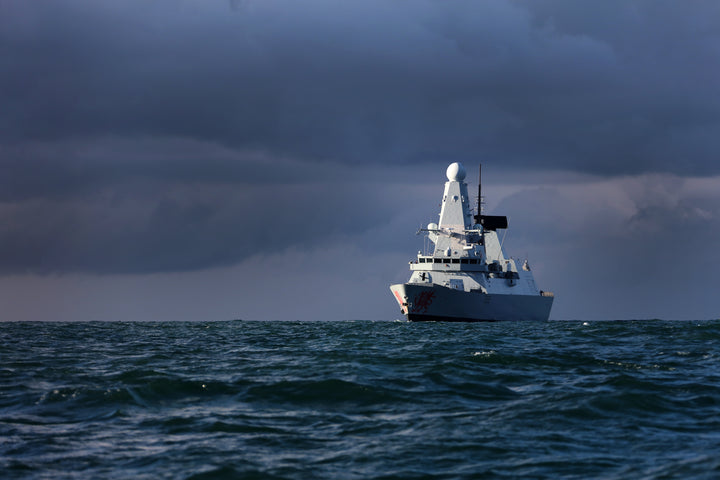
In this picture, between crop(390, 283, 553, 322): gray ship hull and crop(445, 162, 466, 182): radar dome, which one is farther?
crop(445, 162, 466, 182): radar dome

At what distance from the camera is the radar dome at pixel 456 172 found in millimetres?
93625

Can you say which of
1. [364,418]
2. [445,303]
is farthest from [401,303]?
[364,418]

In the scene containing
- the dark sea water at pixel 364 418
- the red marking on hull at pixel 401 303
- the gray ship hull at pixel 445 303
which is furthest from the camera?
the red marking on hull at pixel 401 303

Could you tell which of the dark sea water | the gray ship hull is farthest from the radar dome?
the dark sea water

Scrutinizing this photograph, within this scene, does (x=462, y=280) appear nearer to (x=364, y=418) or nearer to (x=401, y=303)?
(x=401, y=303)

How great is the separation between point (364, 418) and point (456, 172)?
81.1m

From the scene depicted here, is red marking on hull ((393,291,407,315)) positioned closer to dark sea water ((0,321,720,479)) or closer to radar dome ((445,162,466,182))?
radar dome ((445,162,466,182))

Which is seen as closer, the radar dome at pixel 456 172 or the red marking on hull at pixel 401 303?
the red marking on hull at pixel 401 303

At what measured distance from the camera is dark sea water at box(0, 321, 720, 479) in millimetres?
10758

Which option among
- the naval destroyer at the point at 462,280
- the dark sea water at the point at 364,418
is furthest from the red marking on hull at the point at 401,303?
the dark sea water at the point at 364,418

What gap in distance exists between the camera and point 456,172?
307ft

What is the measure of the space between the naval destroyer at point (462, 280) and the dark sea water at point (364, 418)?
57157 mm

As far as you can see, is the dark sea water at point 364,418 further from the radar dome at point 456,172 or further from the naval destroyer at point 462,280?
the radar dome at point 456,172

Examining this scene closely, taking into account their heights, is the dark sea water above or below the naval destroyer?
below
